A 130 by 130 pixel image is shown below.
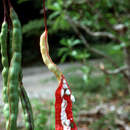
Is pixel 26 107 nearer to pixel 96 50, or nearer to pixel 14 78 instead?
pixel 14 78

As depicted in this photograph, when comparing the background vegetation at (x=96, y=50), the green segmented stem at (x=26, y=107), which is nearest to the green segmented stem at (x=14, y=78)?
the green segmented stem at (x=26, y=107)

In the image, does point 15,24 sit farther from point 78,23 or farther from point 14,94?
point 78,23

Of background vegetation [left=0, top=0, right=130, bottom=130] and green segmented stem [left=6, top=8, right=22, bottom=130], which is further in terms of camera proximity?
background vegetation [left=0, top=0, right=130, bottom=130]

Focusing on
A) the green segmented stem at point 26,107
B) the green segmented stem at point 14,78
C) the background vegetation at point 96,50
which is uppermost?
the green segmented stem at point 14,78

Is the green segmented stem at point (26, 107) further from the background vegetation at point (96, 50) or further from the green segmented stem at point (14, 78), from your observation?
the background vegetation at point (96, 50)

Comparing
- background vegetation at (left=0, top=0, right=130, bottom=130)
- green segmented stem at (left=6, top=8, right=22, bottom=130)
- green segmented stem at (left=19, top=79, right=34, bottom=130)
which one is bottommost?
background vegetation at (left=0, top=0, right=130, bottom=130)

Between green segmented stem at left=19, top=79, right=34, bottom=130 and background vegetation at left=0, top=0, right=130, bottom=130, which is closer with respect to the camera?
green segmented stem at left=19, top=79, right=34, bottom=130

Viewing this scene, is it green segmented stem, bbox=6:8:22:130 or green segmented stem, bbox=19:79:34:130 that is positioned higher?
green segmented stem, bbox=6:8:22:130

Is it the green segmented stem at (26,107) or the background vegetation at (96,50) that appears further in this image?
the background vegetation at (96,50)

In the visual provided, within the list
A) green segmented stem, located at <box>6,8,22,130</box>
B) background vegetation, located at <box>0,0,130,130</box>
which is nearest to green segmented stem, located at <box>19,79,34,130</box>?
green segmented stem, located at <box>6,8,22,130</box>

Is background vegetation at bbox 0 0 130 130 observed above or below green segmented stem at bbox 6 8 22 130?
below

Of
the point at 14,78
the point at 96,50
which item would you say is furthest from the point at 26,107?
the point at 96,50

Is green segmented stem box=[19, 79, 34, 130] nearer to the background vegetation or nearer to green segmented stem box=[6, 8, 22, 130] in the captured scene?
green segmented stem box=[6, 8, 22, 130]

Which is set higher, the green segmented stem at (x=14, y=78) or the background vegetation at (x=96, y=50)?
the green segmented stem at (x=14, y=78)
